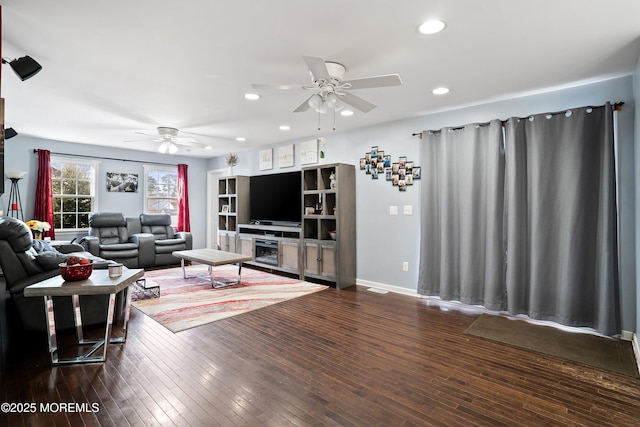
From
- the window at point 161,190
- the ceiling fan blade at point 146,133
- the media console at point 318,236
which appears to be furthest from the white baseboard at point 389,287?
the window at point 161,190

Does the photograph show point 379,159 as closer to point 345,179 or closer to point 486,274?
point 345,179

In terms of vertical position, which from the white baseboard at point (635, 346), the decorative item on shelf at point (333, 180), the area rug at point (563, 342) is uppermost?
the decorative item on shelf at point (333, 180)

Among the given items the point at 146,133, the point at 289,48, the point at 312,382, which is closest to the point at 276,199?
the point at 146,133

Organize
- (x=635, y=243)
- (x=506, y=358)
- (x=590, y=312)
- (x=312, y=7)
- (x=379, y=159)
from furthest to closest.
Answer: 1. (x=379, y=159)
2. (x=590, y=312)
3. (x=635, y=243)
4. (x=506, y=358)
5. (x=312, y=7)

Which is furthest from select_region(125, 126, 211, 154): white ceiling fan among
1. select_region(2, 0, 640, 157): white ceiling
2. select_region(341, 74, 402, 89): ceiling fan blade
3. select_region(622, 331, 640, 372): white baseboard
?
select_region(622, 331, 640, 372): white baseboard

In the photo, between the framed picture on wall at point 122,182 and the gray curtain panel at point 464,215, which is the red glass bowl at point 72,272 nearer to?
the gray curtain panel at point 464,215

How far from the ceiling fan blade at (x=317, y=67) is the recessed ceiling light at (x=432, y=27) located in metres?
0.73

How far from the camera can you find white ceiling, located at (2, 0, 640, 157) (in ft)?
6.89

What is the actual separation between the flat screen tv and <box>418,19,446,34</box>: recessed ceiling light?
3615mm

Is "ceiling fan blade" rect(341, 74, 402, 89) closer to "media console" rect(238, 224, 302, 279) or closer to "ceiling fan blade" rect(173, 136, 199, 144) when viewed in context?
"media console" rect(238, 224, 302, 279)

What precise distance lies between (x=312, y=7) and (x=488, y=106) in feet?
9.17

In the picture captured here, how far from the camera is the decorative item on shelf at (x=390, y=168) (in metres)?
4.57

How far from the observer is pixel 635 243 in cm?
299

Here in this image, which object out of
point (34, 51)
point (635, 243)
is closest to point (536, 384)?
point (635, 243)
